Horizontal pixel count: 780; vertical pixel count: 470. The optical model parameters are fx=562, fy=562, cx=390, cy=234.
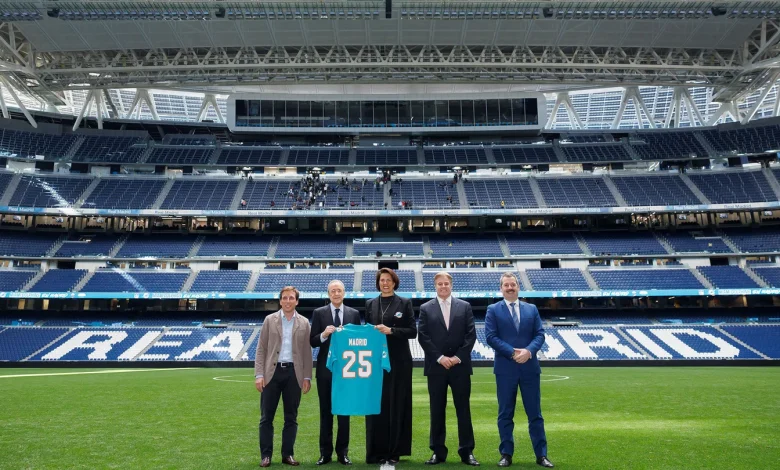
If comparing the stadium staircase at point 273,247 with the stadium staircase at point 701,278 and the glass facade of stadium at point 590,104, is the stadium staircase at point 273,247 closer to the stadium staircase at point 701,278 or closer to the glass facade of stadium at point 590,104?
the glass facade of stadium at point 590,104

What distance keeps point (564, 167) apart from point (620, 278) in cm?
1477

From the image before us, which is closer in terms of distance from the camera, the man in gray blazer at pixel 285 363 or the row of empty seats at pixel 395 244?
the man in gray blazer at pixel 285 363

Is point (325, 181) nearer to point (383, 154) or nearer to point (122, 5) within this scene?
point (383, 154)

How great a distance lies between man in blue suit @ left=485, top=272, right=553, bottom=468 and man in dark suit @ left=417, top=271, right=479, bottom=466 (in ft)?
1.21

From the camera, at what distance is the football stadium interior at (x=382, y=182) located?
1430 inches

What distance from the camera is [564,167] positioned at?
55969 millimetres

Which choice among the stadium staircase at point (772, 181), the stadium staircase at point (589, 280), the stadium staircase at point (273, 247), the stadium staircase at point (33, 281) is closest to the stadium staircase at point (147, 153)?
the stadium staircase at point (33, 281)

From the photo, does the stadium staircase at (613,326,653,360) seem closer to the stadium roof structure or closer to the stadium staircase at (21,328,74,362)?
the stadium roof structure

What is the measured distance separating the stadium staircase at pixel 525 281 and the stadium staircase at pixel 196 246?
91.4 feet

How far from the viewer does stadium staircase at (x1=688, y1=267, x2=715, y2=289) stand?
144 feet

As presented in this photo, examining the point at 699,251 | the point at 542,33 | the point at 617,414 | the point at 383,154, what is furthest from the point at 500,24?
the point at 617,414

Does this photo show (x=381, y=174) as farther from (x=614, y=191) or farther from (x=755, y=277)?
(x=755, y=277)

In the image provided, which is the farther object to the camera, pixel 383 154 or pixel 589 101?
pixel 589 101

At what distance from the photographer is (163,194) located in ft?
171
